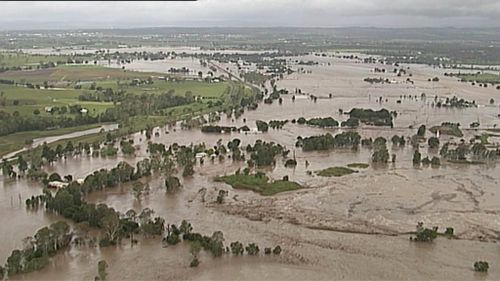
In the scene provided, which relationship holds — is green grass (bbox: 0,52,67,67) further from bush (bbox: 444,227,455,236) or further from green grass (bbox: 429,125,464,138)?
bush (bbox: 444,227,455,236)

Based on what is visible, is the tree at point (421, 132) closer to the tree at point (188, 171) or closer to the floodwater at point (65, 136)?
the tree at point (188, 171)

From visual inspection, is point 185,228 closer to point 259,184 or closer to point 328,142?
point 259,184

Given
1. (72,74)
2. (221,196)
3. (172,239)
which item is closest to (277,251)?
(172,239)

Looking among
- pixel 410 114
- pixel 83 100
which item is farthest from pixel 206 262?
pixel 83 100

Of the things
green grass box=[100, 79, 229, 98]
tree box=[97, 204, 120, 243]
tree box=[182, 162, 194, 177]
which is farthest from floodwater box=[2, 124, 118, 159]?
green grass box=[100, 79, 229, 98]

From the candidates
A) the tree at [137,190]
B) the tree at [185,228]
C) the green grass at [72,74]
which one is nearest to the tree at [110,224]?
the tree at [185,228]

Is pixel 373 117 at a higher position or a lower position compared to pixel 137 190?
higher
